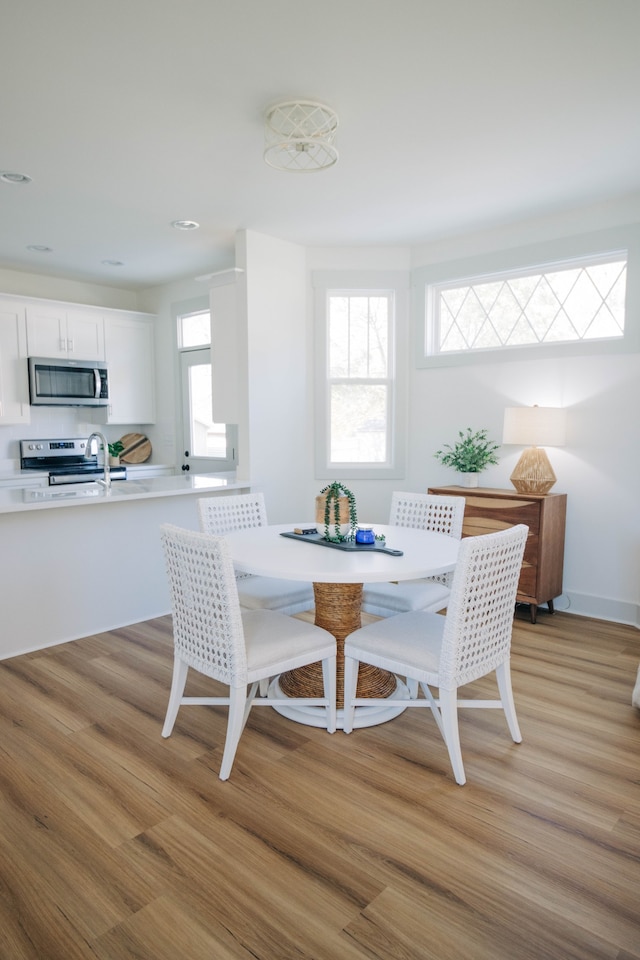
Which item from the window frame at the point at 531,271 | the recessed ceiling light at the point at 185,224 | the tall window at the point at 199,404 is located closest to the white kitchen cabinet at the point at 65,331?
the tall window at the point at 199,404

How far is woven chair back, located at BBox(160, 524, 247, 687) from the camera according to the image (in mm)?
2004

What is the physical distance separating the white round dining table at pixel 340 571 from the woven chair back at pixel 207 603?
0.17 m

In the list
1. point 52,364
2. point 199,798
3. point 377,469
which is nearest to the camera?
point 199,798

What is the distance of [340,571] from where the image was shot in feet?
7.08

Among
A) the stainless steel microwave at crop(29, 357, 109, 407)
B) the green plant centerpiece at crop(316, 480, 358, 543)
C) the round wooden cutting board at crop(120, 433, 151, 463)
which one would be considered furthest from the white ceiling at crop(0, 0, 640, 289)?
the round wooden cutting board at crop(120, 433, 151, 463)

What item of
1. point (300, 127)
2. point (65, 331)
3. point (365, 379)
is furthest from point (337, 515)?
point (65, 331)

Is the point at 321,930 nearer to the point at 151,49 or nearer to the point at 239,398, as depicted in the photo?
the point at 151,49

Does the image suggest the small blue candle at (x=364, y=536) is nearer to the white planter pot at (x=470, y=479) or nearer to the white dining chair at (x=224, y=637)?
the white dining chair at (x=224, y=637)

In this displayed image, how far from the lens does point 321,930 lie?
4.83 feet

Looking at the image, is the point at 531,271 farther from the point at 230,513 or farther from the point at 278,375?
the point at 230,513

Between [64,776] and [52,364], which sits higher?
[52,364]

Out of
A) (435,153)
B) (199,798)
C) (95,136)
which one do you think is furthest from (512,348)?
(199,798)

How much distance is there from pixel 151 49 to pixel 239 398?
7.88 feet

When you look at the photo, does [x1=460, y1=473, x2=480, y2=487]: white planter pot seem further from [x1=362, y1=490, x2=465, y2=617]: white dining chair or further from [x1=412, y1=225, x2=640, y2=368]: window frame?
[x1=362, y1=490, x2=465, y2=617]: white dining chair
